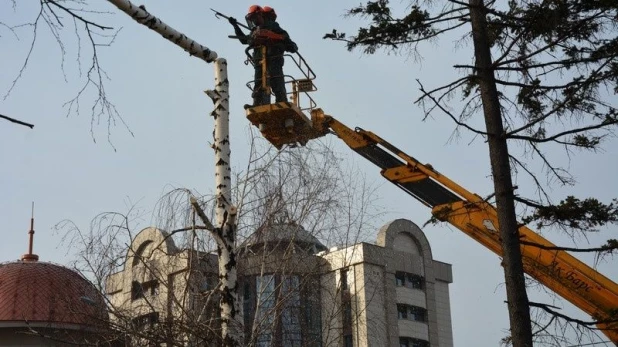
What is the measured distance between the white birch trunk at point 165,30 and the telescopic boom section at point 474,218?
7319 millimetres

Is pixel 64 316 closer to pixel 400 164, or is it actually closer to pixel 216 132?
pixel 400 164

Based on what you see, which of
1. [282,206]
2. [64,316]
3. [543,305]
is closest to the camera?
[543,305]

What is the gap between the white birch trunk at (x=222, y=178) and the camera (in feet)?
30.6

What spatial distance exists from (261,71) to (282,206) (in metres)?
4.54

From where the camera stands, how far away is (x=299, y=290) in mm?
14695

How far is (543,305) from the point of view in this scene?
36.1ft

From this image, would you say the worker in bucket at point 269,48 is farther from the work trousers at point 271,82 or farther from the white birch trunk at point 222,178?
the white birch trunk at point 222,178

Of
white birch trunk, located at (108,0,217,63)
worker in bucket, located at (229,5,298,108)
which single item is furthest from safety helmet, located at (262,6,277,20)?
white birch trunk, located at (108,0,217,63)

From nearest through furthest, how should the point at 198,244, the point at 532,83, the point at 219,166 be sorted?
the point at 219,166 < the point at 532,83 < the point at 198,244

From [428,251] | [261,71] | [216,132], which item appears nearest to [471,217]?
[261,71]

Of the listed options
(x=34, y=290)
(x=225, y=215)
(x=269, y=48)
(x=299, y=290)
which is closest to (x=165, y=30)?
(x=225, y=215)

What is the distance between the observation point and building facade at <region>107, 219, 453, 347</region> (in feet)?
39.9

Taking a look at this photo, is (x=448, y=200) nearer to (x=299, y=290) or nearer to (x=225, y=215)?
(x=299, y=290)

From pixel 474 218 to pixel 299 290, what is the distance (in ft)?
19.3
